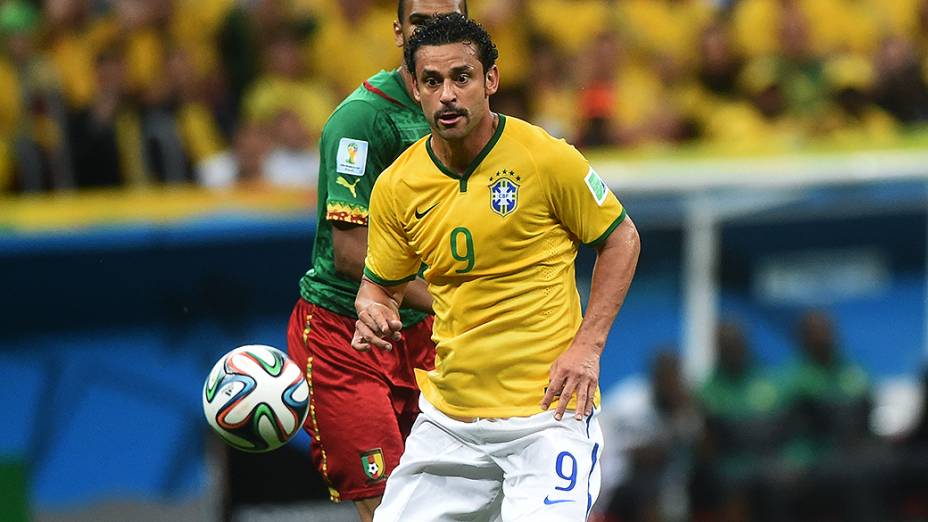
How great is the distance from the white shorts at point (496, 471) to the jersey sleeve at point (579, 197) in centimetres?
60

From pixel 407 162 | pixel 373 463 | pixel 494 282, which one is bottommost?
pixel 373 463

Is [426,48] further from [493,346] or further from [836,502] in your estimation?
[836,502]

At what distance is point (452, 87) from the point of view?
4855 millimetres

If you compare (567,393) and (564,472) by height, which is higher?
(567,393)

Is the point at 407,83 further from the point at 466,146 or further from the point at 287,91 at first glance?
the point at 287,91

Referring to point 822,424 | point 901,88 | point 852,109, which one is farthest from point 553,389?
point 901,88

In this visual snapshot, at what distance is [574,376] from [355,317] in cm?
127

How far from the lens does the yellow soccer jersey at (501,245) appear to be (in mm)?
4961

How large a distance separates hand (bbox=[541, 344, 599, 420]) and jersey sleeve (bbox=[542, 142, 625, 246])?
14.1 inches

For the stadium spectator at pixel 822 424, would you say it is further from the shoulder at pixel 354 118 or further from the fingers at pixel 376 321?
the fingers at pixel 376 321

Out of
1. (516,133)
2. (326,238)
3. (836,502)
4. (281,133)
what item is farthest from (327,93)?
(516,133)

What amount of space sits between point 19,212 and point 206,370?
5.30 ft

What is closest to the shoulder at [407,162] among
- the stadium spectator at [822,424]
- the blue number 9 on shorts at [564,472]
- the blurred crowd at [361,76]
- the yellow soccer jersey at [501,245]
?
the yellow soccer jersey at [501,245]

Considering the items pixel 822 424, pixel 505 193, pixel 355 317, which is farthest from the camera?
pixel 822 424
